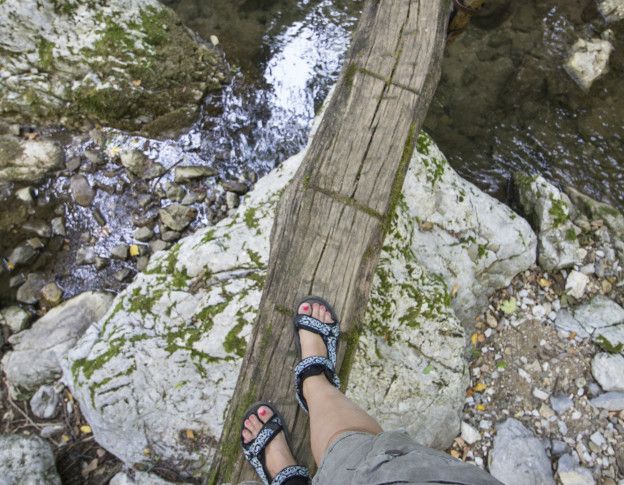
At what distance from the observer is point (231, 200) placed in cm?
444

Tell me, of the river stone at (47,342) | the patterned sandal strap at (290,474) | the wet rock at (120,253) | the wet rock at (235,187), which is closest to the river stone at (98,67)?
the wet rock at (235,187)

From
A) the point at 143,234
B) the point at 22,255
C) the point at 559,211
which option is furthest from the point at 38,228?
the point at 559,211

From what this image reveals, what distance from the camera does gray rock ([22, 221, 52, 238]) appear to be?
4195 millimetres

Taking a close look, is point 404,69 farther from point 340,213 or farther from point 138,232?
point 138,232

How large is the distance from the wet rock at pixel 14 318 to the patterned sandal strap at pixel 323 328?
2837 millimetres

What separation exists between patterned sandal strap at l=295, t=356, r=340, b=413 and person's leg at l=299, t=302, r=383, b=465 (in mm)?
22

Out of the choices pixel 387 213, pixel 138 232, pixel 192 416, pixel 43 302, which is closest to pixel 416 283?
pixel 387 213

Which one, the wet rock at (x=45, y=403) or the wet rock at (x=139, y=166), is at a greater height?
the wet rock at (x=139, y=166)

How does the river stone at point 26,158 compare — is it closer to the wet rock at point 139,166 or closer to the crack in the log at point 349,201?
the wet rock at point 139,166

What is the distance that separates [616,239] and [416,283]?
7.47ft

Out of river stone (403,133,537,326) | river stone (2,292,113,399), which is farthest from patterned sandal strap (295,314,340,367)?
river stone (2,292,113,399)

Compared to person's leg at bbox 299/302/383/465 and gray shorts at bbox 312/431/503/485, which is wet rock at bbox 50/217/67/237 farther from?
gray shorts at bbox 312/431/503/485

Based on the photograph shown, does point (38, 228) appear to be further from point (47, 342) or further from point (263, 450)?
point (263, 450)

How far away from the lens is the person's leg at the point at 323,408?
2.21 m
